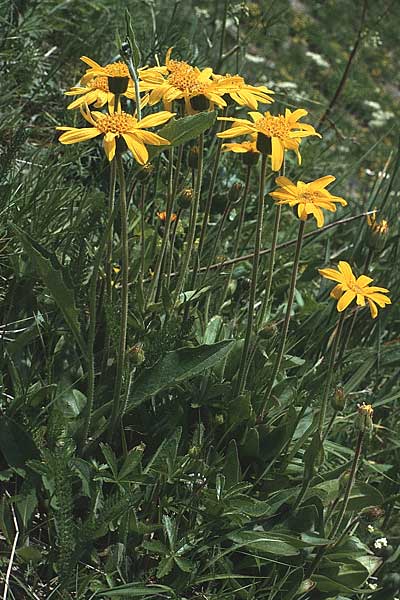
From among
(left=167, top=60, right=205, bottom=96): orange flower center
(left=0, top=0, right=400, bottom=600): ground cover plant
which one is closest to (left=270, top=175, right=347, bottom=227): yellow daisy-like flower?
(left=0, top=0, right=400, bottom=600): ground cover plant

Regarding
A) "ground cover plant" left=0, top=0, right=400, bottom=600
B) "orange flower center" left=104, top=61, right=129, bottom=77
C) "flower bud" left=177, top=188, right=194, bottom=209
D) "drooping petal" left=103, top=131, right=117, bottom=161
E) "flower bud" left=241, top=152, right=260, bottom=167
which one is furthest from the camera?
"flower bud" left=177, top=188, right=194, bottom=209

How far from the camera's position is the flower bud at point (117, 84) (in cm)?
157

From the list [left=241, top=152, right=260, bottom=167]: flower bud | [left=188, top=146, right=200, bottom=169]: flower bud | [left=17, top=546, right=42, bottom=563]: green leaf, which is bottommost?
[left=17, top=546, right=42, bottom=563]: green leaf

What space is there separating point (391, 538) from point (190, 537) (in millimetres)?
639

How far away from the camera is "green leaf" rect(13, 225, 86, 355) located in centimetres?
159

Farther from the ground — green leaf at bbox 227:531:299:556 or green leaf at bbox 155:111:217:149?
green leaf at bbox 155:111:217:149

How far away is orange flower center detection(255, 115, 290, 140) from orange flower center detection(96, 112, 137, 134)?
321 millimetres

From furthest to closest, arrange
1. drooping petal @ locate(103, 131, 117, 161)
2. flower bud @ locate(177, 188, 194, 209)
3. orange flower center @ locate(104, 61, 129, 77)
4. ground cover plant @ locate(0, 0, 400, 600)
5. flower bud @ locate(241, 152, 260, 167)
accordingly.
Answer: flower bud @ locate(177, 188, 194, 209)
flower bud @ locate(241, 152, 260, 167)
ground cover plant @ locate(0, 0, 400, 600)
orange flower center @ locate(104, 61, 129, 77)
drooping petal @ locate(103, 131, 117, 161)

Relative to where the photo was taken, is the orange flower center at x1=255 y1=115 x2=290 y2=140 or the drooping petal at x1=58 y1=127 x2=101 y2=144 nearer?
the drooping petal at x1=58 y1=127 x2=101 y2=144

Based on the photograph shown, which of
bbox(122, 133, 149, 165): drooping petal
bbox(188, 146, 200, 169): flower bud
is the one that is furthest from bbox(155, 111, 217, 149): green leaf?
bbox(188, 146, 200, 169): flower bud

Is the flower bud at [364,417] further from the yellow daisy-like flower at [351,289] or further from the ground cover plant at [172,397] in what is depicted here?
the yellow daisy-like flower at [351,289]

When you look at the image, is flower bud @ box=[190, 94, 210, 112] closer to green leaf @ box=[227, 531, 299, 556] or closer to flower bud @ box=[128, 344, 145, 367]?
flower bud @ box=[128, 344, 145, 367]

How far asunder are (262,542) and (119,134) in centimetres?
93

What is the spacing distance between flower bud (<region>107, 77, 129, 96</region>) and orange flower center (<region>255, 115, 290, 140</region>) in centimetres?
31
